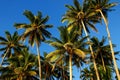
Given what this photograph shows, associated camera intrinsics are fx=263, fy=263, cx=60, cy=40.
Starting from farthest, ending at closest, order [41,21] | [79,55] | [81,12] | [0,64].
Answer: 1. [0,64]
2. [41,21]
3. [81,12]
4. [79,55]

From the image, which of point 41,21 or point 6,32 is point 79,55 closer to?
point 41,21

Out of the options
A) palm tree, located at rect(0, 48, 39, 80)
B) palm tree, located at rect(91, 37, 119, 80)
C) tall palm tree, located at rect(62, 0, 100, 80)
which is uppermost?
tall palm tree, located at rect(62, 0, 100, 80)

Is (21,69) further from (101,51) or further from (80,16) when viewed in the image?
(101,51)

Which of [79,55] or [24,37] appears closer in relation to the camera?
[79,55]

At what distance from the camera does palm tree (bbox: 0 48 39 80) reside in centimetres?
4887

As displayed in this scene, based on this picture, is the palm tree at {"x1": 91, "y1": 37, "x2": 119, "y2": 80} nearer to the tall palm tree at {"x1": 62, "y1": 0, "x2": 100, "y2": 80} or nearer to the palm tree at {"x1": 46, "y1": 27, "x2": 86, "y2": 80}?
the tall palm tree at {"x1": 62, "y1": 0, "x2": 100, "y2": 80}

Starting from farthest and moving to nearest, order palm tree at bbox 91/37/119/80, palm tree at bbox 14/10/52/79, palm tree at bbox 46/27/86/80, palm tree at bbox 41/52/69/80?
palm tree at bbox 91/37/119/80 < palm tree at bbox 41/52/69/80 < palm tree at bbox 14/10/52/79 < palm tree at bbox 46/27/86/80

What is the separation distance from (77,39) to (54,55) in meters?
4.45

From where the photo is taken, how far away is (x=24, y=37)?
51406mm

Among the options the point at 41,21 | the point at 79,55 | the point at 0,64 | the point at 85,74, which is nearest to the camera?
the point at 79,55

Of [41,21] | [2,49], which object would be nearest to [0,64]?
Result: [2,49]

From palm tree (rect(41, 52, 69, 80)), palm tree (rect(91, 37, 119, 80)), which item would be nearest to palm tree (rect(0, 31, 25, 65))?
palm tree (rect(41, 52, 69, 80))

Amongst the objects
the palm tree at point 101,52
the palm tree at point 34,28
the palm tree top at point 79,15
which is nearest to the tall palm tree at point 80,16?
the palm tree top at point 79,15

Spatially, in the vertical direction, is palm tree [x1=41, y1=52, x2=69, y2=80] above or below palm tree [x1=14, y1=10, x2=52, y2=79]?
below
